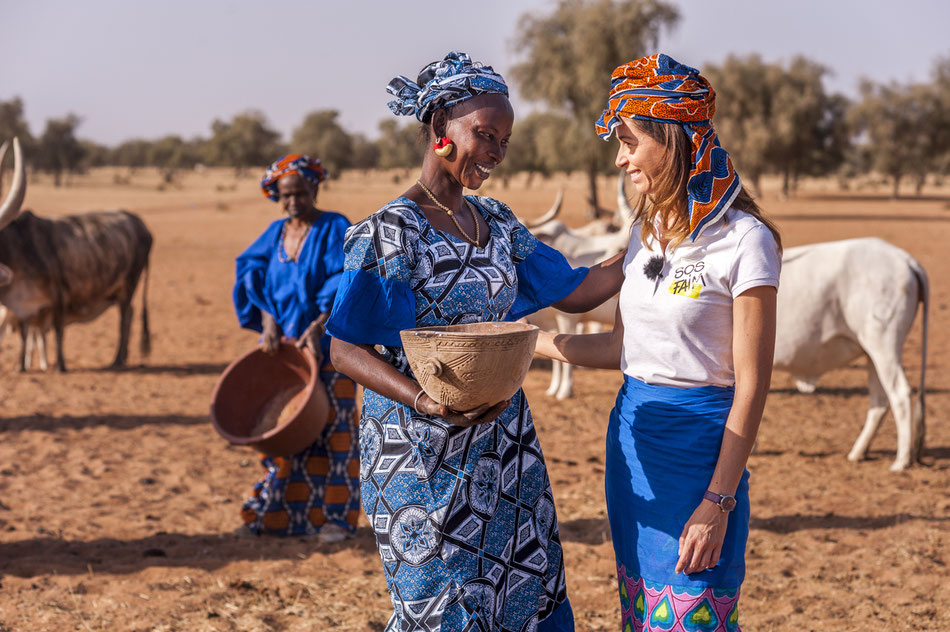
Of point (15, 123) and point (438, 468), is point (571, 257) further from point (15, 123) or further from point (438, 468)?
point (15, 123)

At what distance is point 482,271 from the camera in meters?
2.26

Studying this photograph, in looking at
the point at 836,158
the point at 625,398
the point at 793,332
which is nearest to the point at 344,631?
the point at 625,398

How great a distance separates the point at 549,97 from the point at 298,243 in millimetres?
22926

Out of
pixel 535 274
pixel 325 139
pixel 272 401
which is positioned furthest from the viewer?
pixel 325 139

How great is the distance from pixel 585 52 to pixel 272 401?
22622 millimetres

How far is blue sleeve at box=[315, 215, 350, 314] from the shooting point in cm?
461

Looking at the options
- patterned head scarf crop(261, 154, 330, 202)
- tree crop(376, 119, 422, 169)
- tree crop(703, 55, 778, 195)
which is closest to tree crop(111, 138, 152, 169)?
tree crop(376, 119, 422, 169)

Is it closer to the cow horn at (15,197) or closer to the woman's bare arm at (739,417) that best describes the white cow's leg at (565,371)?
the cow horn at (15,197)

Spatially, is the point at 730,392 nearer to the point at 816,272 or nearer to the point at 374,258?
the point at 374,258

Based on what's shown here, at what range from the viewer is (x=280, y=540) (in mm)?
4867

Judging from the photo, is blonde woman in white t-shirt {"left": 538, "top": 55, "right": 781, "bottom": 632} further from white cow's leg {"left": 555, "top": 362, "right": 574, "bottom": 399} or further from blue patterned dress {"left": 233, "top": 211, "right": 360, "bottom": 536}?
white cow's leg {"left": 555, "top": 362, "right": 574, "bottom": 399}

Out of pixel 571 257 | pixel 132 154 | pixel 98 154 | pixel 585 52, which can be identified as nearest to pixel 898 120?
pixel 585 52

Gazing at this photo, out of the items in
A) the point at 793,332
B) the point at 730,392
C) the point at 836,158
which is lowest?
the point at 793,332

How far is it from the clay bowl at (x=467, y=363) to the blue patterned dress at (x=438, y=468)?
206 mm
